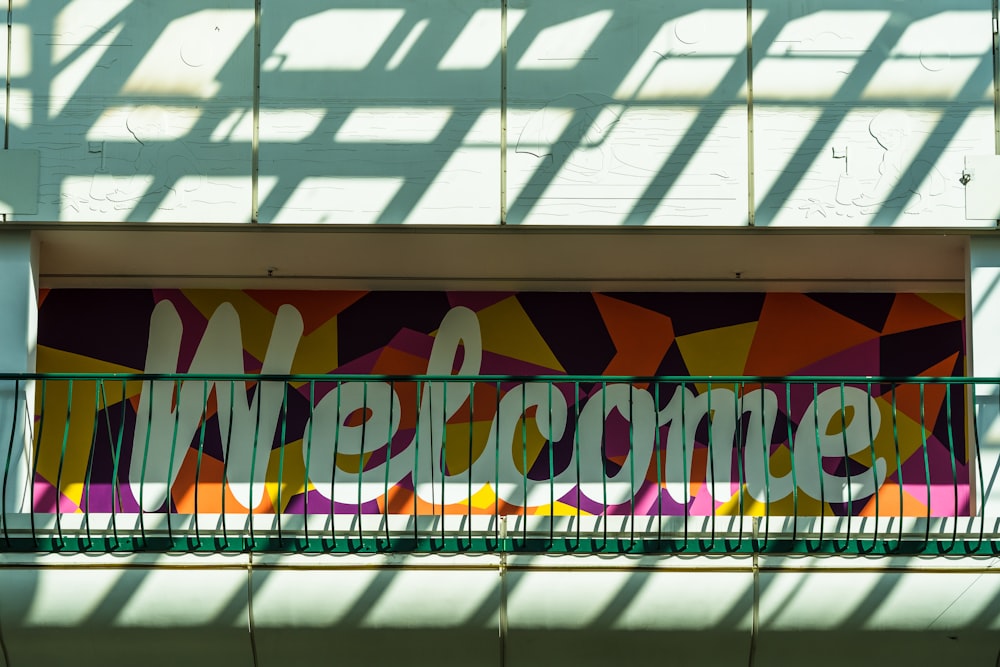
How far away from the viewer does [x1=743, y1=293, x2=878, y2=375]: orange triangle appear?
9680mm

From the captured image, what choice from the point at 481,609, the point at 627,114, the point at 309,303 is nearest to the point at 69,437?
the point at 309,303

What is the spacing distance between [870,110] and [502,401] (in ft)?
10.8

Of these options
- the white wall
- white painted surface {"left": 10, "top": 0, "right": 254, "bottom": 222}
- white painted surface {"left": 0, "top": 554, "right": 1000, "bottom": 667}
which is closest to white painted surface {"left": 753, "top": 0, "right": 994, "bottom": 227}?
the white wall

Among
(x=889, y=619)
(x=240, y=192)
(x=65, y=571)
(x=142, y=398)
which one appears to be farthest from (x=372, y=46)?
(x=889, y=619)

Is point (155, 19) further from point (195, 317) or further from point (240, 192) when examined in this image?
point (195, 317)

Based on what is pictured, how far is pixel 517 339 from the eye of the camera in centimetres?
972

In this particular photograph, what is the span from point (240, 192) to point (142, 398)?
2107mm

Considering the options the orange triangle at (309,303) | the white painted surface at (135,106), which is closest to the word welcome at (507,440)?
the orange triangle at (309,303)

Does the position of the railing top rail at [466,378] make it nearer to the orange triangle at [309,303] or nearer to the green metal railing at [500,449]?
the green metal railing at [500,449]

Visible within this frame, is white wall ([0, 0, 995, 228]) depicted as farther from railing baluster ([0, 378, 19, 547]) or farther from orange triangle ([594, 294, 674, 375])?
orange triangle ([594, 294, 674, 375])

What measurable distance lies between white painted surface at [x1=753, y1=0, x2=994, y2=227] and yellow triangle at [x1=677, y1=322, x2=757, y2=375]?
5.01 ft

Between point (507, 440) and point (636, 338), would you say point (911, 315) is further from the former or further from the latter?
point (507, 440)

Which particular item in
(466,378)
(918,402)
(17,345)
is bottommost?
Result: (466,378)

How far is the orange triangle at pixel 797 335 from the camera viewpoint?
9.68 metres
